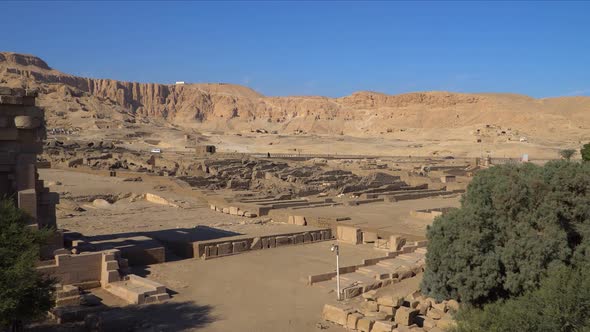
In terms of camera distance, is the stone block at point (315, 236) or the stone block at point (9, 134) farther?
the stone block at point (315, 236)

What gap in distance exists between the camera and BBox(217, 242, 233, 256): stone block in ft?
50.1

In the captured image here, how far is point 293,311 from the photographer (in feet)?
34.7

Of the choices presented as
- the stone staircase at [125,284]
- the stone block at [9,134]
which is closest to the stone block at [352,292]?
the stone staircase at [125,284]

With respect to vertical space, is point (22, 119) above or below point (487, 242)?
above

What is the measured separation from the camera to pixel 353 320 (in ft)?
31.3

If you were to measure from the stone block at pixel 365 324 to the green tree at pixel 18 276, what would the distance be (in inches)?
196

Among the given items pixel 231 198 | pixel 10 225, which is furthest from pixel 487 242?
pixel 231 198

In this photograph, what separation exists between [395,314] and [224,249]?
272 inches

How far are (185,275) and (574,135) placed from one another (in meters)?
83.5

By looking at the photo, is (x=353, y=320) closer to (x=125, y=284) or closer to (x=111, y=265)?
(x=125, y=284)

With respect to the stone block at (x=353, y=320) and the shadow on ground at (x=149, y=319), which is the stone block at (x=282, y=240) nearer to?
the shadow on ground at (x=149, y=319)

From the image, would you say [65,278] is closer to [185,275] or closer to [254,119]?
[185,275]

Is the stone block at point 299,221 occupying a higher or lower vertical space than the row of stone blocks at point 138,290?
higher

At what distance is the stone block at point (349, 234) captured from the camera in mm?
17448
